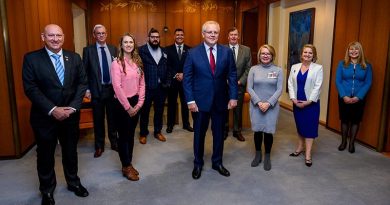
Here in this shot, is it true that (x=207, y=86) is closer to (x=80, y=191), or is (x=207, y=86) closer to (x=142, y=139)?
(x=80, y=191)

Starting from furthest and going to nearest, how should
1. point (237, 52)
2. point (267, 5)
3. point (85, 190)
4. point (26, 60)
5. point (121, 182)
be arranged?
point (267, 5) → point (237, 52) → point (121, 182) → point (85, 190) → point (26, 60)

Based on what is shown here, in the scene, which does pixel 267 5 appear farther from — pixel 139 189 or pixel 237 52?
pixel 139 189

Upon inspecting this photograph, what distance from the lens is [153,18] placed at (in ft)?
30.4

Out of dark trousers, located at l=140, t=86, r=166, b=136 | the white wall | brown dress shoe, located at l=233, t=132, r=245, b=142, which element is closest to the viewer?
dark trousers, located at l=140, t=86, r=166, b=136

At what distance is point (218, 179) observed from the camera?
3557 millimetres

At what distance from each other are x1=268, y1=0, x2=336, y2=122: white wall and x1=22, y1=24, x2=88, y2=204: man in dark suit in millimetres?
4555

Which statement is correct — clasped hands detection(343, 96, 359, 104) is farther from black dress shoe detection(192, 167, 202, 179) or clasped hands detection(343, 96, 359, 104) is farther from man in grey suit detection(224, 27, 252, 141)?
black dress shoe detection(192, 167, 202, 179)

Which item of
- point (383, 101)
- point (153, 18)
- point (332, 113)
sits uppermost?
point (153, 18)

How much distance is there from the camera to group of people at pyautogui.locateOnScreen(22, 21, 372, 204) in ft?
9.27

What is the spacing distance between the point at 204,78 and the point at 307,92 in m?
1.39

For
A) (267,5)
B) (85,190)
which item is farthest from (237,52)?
(267,5)

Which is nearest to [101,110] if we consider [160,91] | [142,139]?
[142,139]

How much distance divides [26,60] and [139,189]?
1625mm

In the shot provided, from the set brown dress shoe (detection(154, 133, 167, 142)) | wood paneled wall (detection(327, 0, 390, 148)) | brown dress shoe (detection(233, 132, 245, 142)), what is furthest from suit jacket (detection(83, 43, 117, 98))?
wood paneled wall (detection(327, 0, 390, 148))
